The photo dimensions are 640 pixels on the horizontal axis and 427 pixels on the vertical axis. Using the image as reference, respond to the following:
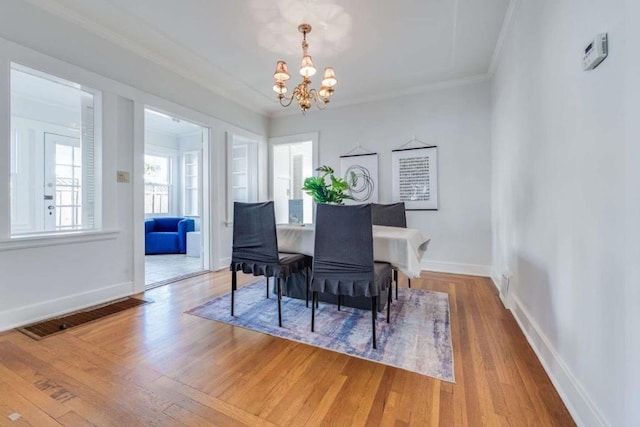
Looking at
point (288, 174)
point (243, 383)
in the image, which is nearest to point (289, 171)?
point (288, 174)

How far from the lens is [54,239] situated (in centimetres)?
243

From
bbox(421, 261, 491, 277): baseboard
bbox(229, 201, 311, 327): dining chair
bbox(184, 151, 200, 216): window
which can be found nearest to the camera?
bbox(229, 201, 311, 327): dining chair

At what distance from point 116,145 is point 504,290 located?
4.23 m

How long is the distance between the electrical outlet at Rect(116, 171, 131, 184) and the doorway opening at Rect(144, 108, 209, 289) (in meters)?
2.06

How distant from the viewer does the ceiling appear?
239 cm

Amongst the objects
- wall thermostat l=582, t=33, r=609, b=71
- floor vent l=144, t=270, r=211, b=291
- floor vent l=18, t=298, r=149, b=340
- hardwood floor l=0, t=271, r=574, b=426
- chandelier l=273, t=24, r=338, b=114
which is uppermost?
→ chandelier l=273, t=24, r=338, b=114

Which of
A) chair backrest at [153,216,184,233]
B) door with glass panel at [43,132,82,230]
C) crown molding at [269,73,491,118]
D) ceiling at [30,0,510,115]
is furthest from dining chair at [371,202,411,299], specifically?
chair backrest at [153,216,184,233]

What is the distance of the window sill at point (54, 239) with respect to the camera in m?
2.19

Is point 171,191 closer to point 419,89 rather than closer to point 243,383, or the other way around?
point 419,89

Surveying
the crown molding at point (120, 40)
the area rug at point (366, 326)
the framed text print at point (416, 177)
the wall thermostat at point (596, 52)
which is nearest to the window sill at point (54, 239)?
the area rug at point (366, 326)

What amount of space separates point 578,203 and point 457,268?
282 cm

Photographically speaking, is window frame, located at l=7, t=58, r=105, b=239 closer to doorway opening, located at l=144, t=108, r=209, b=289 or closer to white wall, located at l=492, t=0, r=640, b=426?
doorway opening, located at l=144, t=108, r=209, b=289

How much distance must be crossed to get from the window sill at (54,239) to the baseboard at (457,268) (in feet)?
13.2

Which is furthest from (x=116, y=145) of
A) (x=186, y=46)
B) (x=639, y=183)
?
(x=639, y=183)
